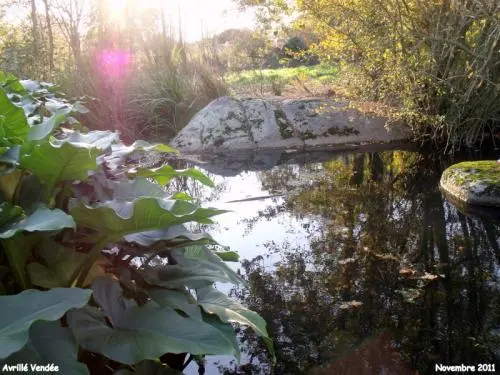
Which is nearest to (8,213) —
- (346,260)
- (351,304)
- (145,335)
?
(145,335)

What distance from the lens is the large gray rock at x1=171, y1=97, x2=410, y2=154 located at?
7.09 m

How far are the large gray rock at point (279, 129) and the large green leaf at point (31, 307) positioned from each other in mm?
6117

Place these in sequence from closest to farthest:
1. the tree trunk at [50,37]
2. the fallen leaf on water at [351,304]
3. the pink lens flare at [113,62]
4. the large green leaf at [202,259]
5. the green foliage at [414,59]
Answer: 1. the large green leaf at [202,259]
2. the fallen leaf on water at [351,304]
3. the green foliage at [414,59]
4. the pink lens flare at [113,62]
5. the tree trunk at [50,37]

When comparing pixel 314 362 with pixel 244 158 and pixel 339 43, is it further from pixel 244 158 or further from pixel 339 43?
pixel 339 43

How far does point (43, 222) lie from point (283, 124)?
637 cm

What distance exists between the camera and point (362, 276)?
2.67m

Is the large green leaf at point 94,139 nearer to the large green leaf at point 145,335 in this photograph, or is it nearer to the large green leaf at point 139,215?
the large green leaf at point 139,215

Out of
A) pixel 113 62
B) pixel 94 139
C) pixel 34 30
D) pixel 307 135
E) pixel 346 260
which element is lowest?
pixel 346 260

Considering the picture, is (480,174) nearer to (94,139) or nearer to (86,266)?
(94,139)

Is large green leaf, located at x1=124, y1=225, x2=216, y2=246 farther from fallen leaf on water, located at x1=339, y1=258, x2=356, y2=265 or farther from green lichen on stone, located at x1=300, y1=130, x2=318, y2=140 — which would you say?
green lichen on stone, located at x1=300, y1=130, x2=318, y2=140

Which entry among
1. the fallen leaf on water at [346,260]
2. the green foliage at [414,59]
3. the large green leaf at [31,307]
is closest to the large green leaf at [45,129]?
the large green leaf at [31,307]

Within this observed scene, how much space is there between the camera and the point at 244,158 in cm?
647

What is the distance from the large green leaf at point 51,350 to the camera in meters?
0.97

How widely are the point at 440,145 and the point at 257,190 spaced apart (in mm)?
3305
